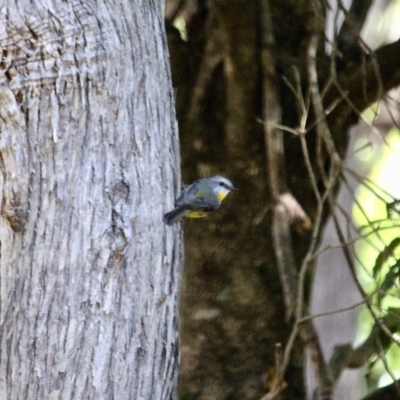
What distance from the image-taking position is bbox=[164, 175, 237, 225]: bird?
81.1 inches

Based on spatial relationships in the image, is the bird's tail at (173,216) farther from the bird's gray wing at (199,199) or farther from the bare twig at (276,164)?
the bare twig at (276,164)

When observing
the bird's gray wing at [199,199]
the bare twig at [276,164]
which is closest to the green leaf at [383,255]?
the bare twig at [276,164]

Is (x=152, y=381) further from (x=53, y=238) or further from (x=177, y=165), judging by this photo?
(x=177, y=165)

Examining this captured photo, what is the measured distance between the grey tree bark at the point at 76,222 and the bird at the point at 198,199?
0.22 feet

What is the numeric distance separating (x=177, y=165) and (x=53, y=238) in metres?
0.42

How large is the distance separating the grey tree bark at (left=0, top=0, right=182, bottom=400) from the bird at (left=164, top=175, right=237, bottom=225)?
0.07 metres

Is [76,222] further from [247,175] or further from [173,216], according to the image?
[247,175]

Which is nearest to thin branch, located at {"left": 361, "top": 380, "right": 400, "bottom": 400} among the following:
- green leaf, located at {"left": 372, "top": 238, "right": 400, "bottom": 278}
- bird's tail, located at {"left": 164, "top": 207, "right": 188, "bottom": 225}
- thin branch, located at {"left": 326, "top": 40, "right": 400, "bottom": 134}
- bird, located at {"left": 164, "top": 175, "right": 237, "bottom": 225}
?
green leaf, located at {"left": 372, "top": 238, "right": 400, "bottom": 278}

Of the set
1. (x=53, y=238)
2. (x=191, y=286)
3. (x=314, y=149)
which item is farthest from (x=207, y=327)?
(x=53, y=238)

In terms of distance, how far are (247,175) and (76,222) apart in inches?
58.4

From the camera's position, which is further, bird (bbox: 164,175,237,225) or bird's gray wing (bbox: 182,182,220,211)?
bird's gray wing (bbox: 182,182,220,211)

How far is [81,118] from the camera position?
1.95 meters

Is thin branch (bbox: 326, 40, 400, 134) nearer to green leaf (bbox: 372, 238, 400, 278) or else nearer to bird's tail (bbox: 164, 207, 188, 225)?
green leaf (bbox: 372, 238, 400, 278)

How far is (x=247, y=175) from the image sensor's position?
10.9 ft
